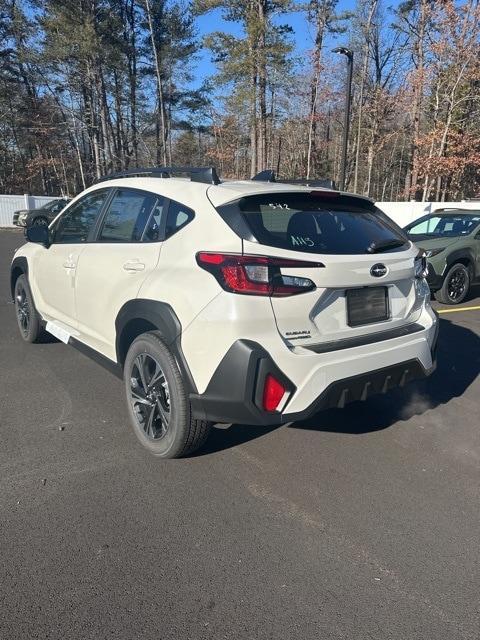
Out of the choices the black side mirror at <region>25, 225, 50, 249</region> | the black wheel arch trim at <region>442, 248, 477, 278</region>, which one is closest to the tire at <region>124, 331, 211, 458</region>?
the black side mirror at <region>25, 225, 50, 249</region>

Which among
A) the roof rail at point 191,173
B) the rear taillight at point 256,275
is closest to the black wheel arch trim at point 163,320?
the rear taillight at point 256,275

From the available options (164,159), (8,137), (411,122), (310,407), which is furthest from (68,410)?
(8,137)

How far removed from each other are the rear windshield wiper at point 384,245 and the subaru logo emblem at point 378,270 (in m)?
0.12

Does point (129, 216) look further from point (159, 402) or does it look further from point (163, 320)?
point (159, 402)

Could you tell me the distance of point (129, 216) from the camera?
3305mm

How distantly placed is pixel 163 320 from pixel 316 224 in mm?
1099

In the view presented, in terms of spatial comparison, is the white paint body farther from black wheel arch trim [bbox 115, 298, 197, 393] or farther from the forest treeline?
the forest treeline

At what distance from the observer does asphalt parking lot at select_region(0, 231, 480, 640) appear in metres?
1.86

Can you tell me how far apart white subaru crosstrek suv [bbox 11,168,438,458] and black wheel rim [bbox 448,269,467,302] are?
5.02m

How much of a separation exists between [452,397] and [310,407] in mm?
2138

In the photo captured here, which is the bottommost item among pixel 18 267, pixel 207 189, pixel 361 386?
pixel 361 386

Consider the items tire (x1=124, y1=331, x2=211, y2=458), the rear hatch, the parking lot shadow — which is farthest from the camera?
the parking lot shadow

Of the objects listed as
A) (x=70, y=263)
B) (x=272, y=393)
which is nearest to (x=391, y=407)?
(x=272, y=393)

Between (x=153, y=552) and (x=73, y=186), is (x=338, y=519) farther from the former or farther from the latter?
(x=73, y=186)
